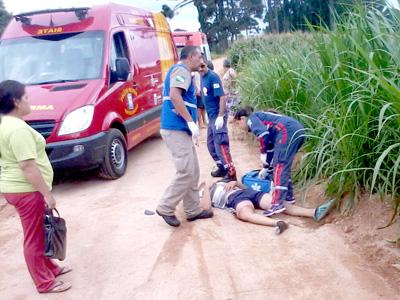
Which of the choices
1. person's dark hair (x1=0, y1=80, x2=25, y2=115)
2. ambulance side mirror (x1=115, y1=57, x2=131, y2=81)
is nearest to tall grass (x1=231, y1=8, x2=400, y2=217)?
ambulance side mirror (x1=115, y1=57, x2=131, y2=81)

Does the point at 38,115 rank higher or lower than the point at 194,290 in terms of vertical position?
higher

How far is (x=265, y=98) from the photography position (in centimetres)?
685

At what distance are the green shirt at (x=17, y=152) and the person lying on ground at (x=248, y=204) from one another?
76.1 inches

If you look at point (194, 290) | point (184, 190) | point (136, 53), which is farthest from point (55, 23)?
point (194, 290)

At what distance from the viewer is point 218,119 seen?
579 centimetres

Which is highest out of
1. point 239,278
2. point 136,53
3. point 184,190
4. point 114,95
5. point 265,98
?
point 136,53

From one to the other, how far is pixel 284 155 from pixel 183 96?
1158 mm

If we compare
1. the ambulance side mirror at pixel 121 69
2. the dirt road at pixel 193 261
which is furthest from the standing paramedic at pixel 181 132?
the ambulance side mirror at pixel 121 69

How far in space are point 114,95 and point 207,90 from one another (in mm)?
1369

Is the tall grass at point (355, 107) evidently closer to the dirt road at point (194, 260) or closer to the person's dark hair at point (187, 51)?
the dirt road at point (194, 260)

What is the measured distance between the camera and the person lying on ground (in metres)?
4.27

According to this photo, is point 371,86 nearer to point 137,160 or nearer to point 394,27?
point 394,27

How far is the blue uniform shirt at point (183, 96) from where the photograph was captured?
427cm

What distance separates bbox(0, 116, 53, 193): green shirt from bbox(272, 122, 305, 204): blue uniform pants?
2.20 meters
